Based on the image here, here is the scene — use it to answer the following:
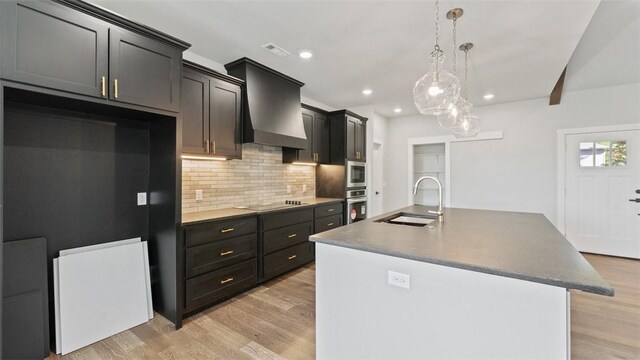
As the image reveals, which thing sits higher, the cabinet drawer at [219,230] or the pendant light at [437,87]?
the pendant light at [437,87]

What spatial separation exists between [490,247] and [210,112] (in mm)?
2680

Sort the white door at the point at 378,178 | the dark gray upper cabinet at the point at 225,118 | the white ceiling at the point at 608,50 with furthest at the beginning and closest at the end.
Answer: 1. the white door at the point at 378,178
2. the dark gray upper cabinet at the point at 225,118
3. the white ceiling at the point at 608,50

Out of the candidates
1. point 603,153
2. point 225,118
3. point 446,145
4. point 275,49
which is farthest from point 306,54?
point 603,153

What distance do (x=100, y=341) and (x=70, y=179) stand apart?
1279 millimetres

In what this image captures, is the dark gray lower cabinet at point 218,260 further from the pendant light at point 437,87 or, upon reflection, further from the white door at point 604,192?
the white door at point 604,192

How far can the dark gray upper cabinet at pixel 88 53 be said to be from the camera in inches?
62.8

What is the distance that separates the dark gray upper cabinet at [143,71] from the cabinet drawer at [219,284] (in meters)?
1.55

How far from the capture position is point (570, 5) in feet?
7.14

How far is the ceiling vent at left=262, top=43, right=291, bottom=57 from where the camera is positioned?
9.38ft

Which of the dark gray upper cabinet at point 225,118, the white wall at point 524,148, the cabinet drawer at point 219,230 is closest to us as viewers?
the cabinet drawer at point 219,230

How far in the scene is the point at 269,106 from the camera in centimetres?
346

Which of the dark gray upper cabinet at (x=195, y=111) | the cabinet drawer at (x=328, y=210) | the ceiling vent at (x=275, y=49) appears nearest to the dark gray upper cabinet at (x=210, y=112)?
the dark gray upper cabinet at (x=195, y=111)

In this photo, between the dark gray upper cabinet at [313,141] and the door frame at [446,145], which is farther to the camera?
the door frame at [446,145]

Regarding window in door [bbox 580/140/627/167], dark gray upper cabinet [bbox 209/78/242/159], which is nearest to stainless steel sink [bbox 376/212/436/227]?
dark gray upper cabinet [bbox 209/78/242/159]
